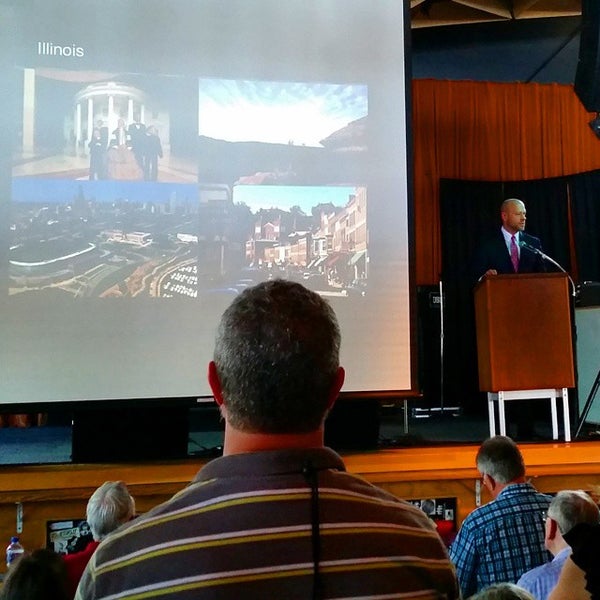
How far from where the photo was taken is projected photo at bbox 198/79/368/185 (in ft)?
11.1

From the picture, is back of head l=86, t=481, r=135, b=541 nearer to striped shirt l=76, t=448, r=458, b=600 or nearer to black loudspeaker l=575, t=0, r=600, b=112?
striped shirt l=76, t=448, r=458, b=600

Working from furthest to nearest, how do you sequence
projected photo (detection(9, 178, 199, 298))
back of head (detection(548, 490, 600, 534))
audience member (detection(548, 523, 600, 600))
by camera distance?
projected photo (detection(9, 178, 199, 298)), back of head (detection(548, 490, 600, 534)), audience member (detection(548, 523, 600, 600))

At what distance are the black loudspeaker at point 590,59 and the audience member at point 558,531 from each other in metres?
3.58

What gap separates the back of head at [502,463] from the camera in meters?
2.05

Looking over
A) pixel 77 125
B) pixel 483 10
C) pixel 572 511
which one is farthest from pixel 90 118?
pixel 483 10

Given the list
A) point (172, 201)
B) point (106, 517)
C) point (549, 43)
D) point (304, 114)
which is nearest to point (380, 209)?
point (304, 114)

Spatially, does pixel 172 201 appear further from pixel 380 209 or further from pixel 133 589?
pixel 133 589

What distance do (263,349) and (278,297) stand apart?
76 millimetres

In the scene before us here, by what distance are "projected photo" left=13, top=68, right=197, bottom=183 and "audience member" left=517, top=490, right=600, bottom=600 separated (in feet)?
7.77

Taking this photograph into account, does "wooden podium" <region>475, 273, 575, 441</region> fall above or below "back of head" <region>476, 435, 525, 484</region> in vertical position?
above

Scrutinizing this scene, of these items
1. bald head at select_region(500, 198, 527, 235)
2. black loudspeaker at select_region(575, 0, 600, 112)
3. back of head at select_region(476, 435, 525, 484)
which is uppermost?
black loudspeaker at select_region(575, 0, 600, 112)

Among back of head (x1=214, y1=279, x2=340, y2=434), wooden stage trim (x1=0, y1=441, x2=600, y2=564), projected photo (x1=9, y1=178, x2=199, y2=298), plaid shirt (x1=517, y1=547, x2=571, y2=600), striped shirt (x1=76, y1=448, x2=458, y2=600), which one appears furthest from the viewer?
projected photo (x1=9, y1=178, x2=199, y2=298)

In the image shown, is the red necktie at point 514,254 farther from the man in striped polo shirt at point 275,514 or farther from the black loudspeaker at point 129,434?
the man in striped polo shirt at point 275,514

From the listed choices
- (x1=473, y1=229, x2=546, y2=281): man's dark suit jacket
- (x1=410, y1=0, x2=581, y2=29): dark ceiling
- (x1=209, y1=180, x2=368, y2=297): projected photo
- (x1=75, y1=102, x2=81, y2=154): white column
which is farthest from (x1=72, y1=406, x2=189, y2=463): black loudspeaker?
(x1=410, y1=0, x2=581, y2=29): dark ceiling
